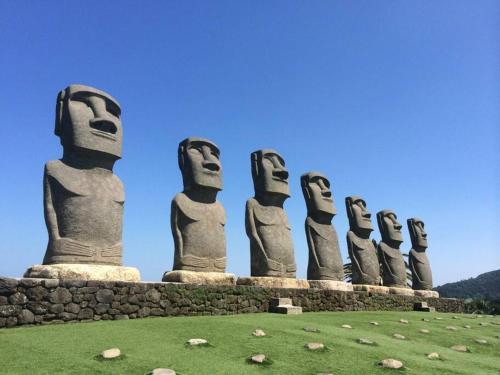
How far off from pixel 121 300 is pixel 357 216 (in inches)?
437

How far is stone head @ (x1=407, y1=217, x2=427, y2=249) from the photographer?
20.7 metres

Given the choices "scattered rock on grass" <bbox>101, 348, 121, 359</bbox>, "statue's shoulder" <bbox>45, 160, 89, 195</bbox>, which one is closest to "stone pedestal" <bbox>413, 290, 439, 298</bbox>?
"statue's shoulder" <bbox>45, 160, 89, 195</bbox>

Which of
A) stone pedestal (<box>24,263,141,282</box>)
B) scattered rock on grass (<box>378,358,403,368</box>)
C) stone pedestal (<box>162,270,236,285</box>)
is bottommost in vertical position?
scattered rock on grass (<box>378,358,403,368</box>)

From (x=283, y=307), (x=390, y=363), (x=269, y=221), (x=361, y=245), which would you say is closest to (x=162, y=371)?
(x=390, y=363)

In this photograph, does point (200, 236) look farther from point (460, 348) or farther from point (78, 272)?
point (460, 348)

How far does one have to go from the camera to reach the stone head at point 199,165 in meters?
11.9

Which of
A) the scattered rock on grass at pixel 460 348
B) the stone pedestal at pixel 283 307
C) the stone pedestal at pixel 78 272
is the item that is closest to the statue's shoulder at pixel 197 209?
the stone pedestal at pixel 283 307

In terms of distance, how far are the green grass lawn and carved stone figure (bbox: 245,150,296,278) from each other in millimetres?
3722

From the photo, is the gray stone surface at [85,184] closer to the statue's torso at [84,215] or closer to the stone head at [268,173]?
the statue's torso at [84,215]

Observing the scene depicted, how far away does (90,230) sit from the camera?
30.5 ft

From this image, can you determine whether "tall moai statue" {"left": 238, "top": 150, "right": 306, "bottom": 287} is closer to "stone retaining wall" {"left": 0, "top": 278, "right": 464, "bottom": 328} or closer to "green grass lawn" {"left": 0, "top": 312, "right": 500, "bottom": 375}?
"stone retaining wall" {"left": 0, "top": 278, "right": 464, "bottom": 328}

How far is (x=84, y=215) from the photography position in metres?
9.30

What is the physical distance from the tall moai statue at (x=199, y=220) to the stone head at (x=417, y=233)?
1195 cm

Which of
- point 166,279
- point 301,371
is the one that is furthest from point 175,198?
point 301,371
